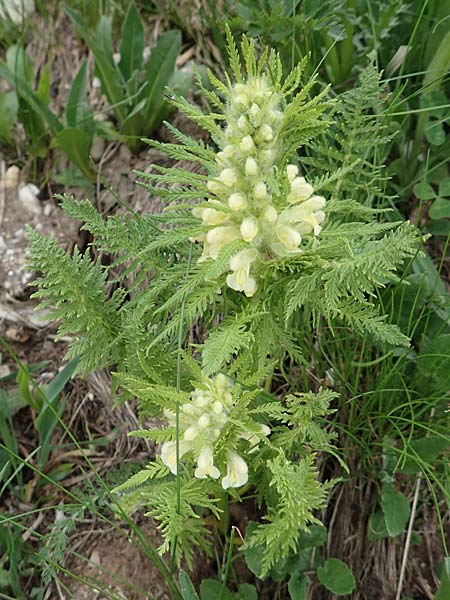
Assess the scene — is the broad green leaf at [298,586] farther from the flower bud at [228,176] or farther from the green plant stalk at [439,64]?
the green plant stalk at [439,64]

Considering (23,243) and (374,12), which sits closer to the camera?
(374,12)

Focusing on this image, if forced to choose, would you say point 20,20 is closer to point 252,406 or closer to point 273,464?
point 252,406

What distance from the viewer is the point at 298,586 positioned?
1.82 m

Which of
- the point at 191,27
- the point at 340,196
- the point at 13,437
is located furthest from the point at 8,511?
the point at 191,27

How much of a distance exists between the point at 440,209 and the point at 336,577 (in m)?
1.15

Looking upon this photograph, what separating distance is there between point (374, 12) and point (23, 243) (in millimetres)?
1459

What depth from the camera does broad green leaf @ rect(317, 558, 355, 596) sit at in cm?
179

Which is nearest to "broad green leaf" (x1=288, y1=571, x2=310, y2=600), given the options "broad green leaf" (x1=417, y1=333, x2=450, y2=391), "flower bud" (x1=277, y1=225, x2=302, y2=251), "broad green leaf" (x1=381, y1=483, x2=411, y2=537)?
"broad green leaf" (x1=381, y1=483, x2=411, y2=537)

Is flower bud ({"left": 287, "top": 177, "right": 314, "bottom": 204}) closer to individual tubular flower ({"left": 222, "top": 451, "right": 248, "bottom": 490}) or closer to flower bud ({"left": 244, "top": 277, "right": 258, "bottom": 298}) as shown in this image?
flower bud ({"left": 244, "top": 277, "right": 258, "bottom": 298})

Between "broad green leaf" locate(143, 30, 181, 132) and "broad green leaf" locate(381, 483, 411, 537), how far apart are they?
5.04 feet

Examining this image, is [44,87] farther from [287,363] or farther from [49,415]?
[287,363]

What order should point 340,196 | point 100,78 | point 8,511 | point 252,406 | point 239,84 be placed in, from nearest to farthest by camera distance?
point 239,84 < point 252,406 < point 340,196 < point 8,511 < point 100,78

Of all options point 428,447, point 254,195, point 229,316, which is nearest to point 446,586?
point 428,447

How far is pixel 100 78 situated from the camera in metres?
2.46
